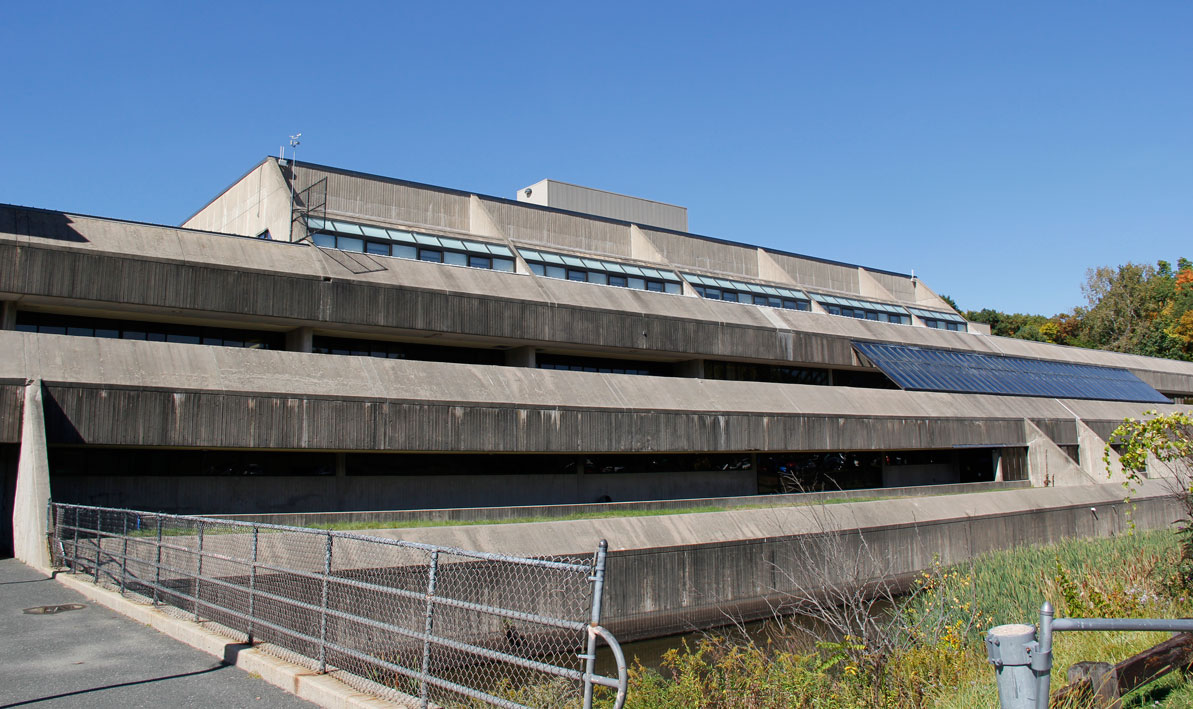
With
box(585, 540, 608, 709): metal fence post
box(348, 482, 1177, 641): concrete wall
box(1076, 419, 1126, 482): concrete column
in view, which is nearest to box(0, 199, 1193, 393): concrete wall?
box(348, 482, 1177, 641): concrete wall

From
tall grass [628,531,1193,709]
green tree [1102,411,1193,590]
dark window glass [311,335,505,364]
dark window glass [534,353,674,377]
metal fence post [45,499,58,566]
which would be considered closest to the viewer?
tall grass [628,531,1193,709]

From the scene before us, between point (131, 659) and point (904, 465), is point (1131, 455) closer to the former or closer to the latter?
point (131, 659)

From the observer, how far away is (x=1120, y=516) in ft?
96.9

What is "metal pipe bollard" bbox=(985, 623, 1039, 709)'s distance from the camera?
390 centimetres

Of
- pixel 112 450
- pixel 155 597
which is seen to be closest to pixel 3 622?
pixel 155 597

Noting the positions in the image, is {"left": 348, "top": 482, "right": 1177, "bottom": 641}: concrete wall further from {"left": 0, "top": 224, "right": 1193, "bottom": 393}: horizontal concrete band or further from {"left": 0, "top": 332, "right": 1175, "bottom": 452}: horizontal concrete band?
{"left": 0, "top": 224, "right": 1193, "bottom": 393}: horizontal concrete band

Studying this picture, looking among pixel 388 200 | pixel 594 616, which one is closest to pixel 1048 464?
pixel 388 200

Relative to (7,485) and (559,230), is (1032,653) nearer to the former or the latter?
(7,485)

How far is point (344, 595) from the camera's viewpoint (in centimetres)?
1415

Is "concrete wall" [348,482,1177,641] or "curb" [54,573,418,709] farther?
"concrete wall" [348,482,1177,641]

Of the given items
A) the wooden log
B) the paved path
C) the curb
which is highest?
the wooden log

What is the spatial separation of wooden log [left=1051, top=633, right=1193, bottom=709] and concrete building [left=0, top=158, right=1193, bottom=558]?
35.4 feet

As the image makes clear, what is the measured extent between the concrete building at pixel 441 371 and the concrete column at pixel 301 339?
87 millimetres

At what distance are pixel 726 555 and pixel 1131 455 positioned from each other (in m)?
9.13
